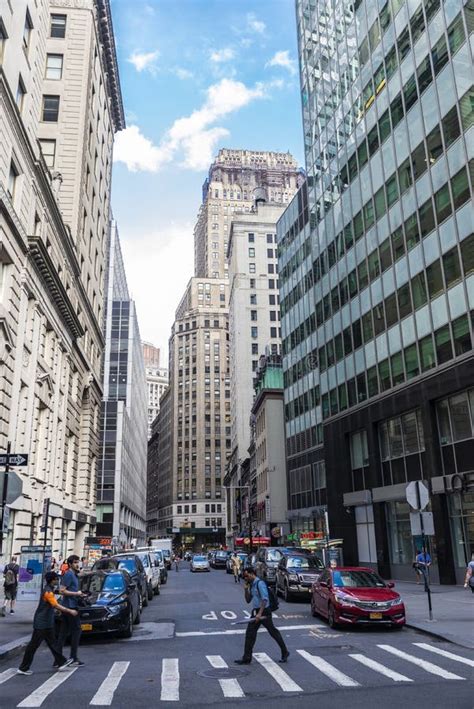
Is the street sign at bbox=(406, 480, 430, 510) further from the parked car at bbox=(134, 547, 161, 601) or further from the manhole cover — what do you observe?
the parked car at bbox=(134, 547, 161, 601)

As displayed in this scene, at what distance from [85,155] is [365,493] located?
34173 mm

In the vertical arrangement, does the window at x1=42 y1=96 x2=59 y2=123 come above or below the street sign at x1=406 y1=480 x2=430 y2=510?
above

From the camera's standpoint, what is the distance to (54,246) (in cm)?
3859

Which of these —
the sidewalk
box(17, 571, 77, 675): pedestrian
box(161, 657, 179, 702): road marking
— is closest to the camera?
box(161, 657, 179, 702): road marking

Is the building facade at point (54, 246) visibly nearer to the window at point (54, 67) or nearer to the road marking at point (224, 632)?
the window at point (54, 67)

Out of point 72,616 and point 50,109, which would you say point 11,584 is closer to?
point 72,616

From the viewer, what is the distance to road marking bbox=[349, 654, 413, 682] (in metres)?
9.80

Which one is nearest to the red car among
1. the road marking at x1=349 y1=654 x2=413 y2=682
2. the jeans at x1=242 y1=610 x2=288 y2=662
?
the road marking at x1=349 y1=654 x2=413 y2=682

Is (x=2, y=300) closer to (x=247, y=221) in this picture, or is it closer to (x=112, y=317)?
(x=112, y=317)

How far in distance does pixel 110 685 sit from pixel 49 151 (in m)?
44.6

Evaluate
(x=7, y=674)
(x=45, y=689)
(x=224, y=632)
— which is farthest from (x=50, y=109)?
(x=45, y=689)

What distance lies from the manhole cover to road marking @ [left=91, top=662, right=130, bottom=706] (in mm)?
1436

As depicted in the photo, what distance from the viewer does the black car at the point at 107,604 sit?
1445 centimetres

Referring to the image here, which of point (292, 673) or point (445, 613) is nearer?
point (292, 673)
